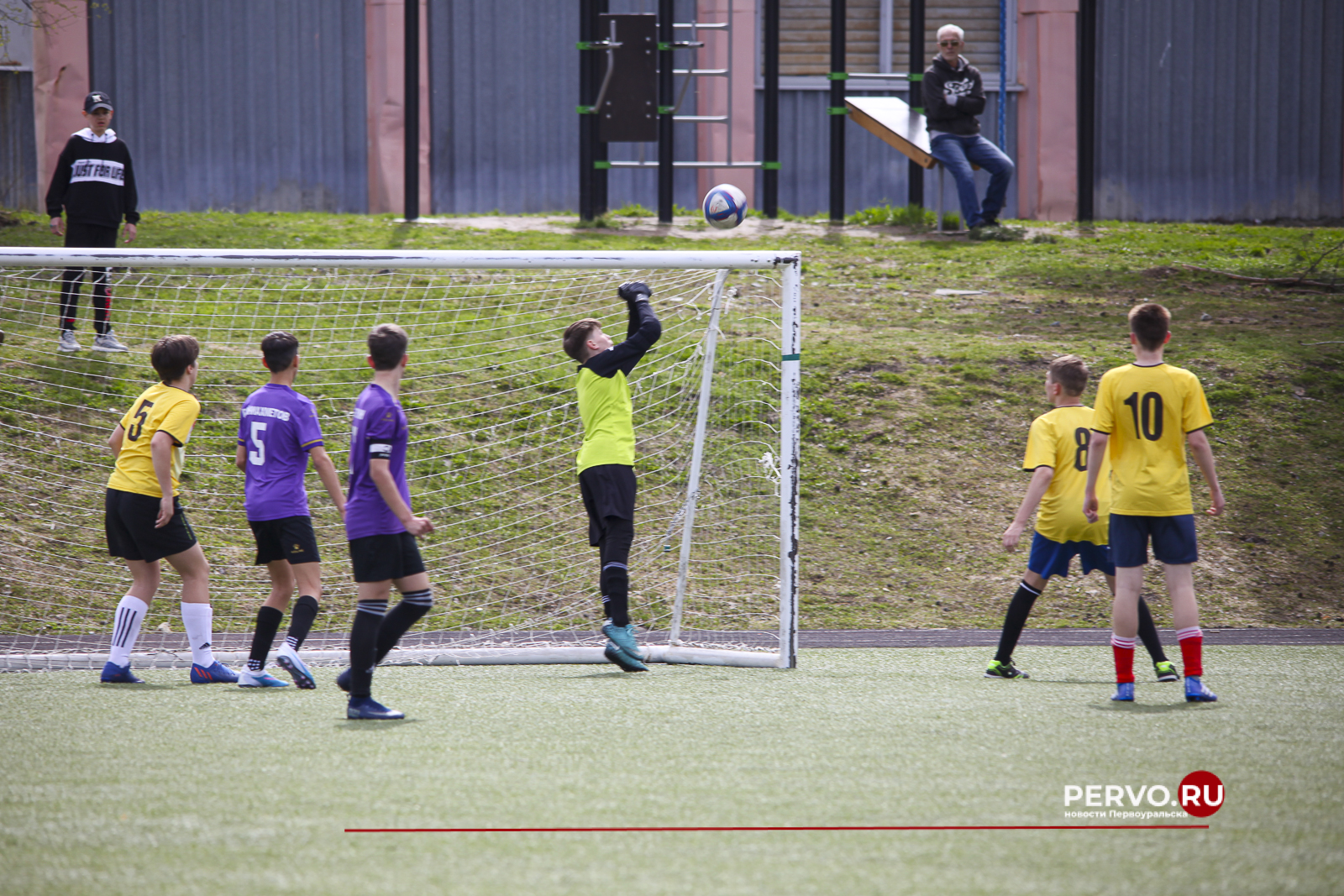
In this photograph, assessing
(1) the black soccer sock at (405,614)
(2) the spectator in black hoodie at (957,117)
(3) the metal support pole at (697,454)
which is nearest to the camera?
(1) the black soccer sock at (405,614)

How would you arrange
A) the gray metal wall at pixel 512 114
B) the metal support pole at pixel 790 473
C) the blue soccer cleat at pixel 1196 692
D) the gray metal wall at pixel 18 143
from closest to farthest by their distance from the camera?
the blue soccer cleat at pixel 1196 692, the metal support pole at pixel 790 473, the gray metal wall at pixel 18 143, the gray metal wall at pixel 512 114

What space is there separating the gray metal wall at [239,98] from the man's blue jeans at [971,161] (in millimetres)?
7356

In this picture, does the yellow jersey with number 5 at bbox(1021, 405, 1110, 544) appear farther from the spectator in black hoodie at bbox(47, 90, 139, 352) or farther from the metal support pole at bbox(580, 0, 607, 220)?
the metal support pole at bbox(580, 0, 607, 220)

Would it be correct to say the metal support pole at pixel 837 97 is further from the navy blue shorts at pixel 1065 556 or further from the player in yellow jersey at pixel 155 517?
the player in yellow jersey at pixel 155 517

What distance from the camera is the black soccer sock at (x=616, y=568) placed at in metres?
5.42

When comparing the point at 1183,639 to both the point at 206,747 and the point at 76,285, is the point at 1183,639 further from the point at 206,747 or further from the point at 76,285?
the point at 76,285

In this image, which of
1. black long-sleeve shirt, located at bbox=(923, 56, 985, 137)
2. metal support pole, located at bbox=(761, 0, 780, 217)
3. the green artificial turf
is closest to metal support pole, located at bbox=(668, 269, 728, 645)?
the green artificial turf

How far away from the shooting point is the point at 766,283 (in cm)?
1046

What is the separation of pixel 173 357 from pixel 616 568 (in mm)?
2265

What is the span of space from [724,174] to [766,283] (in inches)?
166

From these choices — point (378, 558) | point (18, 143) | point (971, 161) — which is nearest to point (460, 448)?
point (378, 558)

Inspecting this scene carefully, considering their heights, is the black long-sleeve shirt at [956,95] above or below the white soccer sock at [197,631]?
above

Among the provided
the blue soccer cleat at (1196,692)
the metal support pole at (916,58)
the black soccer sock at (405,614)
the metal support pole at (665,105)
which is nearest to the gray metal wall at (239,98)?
the metal support pole at (665,105)
